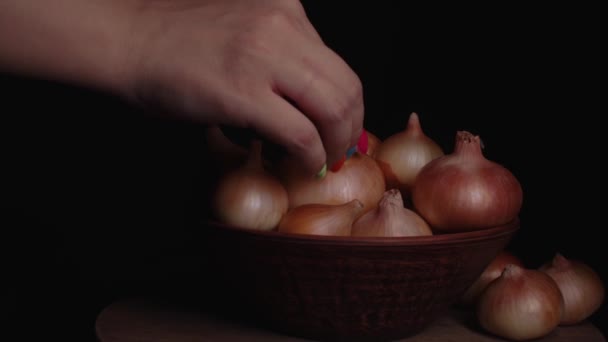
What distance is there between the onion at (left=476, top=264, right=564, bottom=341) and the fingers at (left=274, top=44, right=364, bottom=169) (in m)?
0.27

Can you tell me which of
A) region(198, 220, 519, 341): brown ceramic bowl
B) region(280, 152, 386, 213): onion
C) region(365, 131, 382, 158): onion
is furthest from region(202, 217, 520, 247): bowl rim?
region(365, 131, 382, 158): onion

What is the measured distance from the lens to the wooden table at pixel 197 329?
82cm

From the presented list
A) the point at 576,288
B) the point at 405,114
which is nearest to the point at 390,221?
the point at 576,288

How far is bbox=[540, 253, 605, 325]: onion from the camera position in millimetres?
894

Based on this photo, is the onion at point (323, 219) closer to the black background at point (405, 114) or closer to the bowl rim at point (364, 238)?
the bowl rim at point (364, 238)

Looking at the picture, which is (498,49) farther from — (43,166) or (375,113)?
(43,166)

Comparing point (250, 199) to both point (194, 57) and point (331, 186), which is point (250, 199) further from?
point (194, 57)

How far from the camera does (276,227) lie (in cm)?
83

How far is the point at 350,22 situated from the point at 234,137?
28 centimetres

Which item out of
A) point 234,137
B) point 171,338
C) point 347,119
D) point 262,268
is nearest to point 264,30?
point 347,119

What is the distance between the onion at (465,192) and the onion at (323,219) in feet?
0.26

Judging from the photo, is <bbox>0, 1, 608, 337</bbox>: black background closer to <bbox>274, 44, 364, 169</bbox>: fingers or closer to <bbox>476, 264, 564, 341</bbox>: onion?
<bbox>476, 264, 564, 341</bbox>: onion

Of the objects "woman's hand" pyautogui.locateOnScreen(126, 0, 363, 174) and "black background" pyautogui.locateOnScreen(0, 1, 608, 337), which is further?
"black background" pyautogui.locateOnScreen(0, 1, 608, 337)

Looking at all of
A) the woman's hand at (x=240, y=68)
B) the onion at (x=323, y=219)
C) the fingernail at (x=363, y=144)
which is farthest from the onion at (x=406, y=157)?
the woman's hand at (x=240, y=68)
